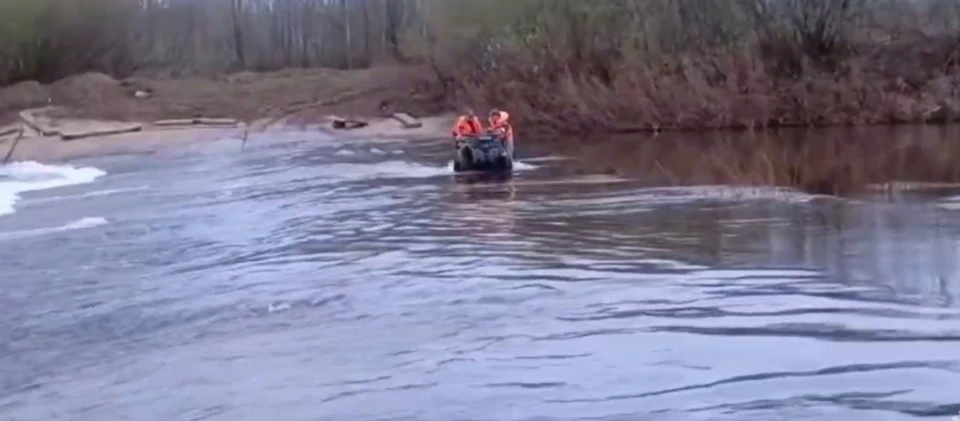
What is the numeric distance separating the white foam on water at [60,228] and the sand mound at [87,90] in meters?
40.1

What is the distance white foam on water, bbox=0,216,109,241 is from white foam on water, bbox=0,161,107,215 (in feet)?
22.2

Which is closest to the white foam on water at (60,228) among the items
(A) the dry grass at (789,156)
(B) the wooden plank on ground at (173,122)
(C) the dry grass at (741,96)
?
(A) the dry grass at (789,156)

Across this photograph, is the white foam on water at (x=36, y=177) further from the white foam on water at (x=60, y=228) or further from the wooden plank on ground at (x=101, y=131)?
the wooden plank on ground at (x=101, y=131)

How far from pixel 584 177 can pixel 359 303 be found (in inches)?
665

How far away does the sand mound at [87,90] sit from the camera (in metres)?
66.4

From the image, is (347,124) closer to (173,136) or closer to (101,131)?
(173,136)

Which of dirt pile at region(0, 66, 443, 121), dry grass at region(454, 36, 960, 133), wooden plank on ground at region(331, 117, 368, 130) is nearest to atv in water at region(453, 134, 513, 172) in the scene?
dry grass at region(454, 36, 960, 133)

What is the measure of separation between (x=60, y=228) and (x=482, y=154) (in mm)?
10482

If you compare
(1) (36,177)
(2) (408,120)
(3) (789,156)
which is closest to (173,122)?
(2) (408,120)

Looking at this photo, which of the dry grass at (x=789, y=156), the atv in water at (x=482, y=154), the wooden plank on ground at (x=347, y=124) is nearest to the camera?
the dry grass at (x=789, y=156)

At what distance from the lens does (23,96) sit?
6812cm

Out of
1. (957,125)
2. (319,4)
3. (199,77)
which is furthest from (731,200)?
(319,4)

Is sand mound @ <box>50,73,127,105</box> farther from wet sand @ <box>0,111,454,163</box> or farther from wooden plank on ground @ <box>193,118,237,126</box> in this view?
wooden plank on ground @ <box>193,118,237,126</box>

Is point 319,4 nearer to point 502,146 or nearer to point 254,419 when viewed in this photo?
point 502,146
